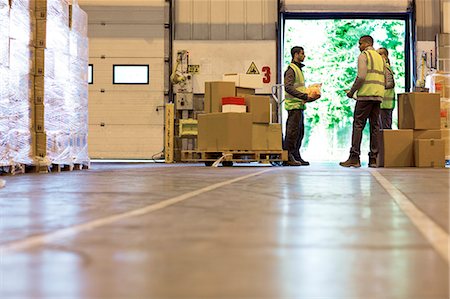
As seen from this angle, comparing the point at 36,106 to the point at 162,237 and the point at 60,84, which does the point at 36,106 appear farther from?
the point at 162,237

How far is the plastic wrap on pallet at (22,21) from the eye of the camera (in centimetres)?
786

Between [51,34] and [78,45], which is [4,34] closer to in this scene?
[51,34]

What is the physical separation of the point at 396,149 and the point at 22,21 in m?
5.49

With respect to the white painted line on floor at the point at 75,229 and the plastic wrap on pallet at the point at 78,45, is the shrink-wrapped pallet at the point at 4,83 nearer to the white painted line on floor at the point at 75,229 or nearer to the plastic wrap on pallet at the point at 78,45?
the plastic wrap on pallet at the point at 78,45

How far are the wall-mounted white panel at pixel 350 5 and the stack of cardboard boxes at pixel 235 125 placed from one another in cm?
419

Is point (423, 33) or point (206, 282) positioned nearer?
point (206, 282)

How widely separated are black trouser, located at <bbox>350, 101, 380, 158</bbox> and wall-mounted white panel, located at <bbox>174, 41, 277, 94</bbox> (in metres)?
5.13

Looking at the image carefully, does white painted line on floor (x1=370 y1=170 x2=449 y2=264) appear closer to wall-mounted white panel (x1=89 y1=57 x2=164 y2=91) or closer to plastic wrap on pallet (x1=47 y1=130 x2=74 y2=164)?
plastic wrap on pallet (x1=47 y1=130 x2=74 y2=164)

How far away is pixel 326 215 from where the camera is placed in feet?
10.1

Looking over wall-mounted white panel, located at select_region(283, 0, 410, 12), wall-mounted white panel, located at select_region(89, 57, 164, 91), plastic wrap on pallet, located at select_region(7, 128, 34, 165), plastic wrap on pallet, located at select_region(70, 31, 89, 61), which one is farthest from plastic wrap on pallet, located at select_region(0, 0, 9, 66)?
wall-mounted white panel, located at select_region(283, 0, 410, 12)

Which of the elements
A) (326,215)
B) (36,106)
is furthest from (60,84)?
(326,215)

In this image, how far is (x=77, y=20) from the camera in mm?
9789

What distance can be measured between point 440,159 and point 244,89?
11.4 feet

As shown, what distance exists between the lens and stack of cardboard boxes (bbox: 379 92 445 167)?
32.0 feet
